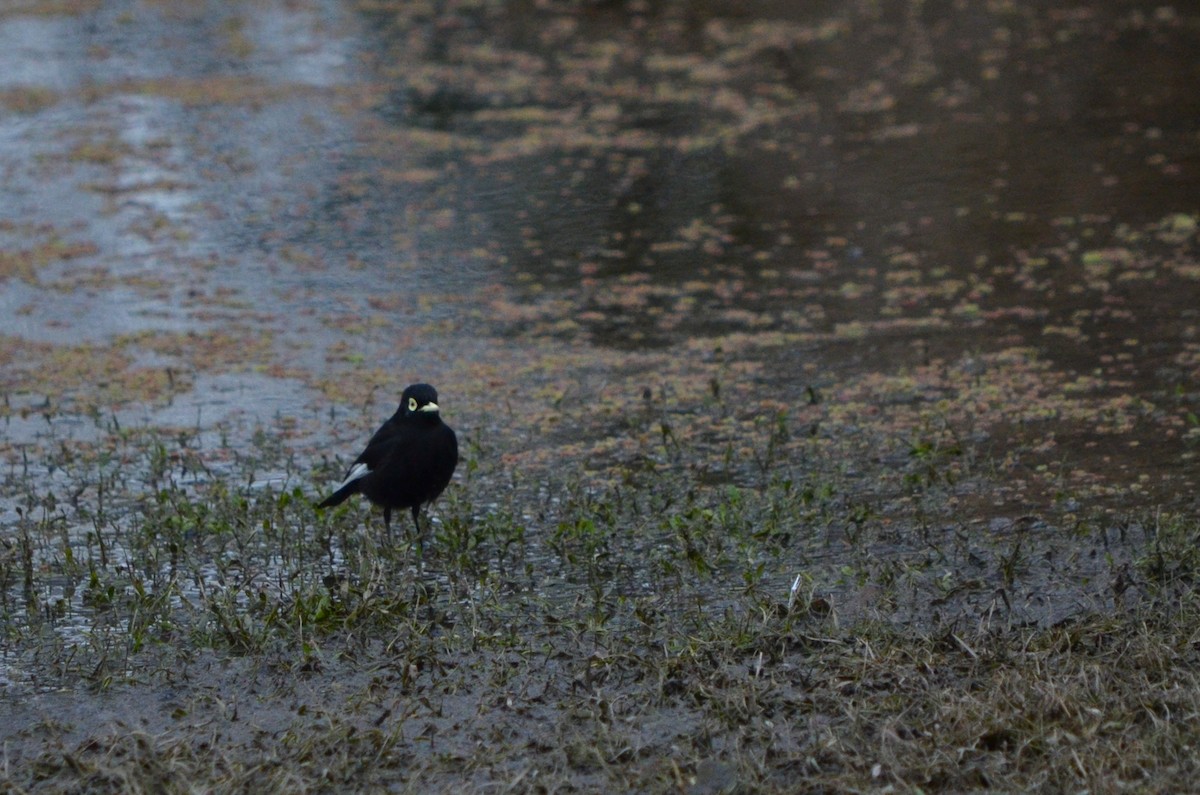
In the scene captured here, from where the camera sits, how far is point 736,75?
613 inches

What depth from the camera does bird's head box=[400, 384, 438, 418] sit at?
Result: 250 inches

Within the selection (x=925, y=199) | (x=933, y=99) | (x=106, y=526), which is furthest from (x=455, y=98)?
(x=106, y=526)

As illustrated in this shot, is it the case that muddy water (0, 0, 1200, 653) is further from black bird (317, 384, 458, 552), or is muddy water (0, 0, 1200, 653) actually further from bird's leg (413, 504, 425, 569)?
black bird (317, 384, 458, 552)

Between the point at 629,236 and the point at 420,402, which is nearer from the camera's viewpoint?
the point at 420,402

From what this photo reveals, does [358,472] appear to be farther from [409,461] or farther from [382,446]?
[409,461]

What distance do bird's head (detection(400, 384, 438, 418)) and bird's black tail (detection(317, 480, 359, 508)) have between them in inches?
14.3

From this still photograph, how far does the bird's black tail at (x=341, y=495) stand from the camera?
6.35m

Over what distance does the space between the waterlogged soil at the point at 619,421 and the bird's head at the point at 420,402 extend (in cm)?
53

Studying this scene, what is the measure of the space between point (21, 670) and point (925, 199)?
7.68 metres

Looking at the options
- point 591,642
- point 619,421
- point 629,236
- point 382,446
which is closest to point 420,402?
point 382,446

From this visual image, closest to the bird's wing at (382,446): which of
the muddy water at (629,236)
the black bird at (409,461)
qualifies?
the black bird at (409,461)

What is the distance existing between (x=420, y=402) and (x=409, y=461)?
0.28 metres

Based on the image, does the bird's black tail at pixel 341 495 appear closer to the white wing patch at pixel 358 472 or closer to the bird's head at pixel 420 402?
the white wing patch at pixel 358 472

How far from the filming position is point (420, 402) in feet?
20.9
